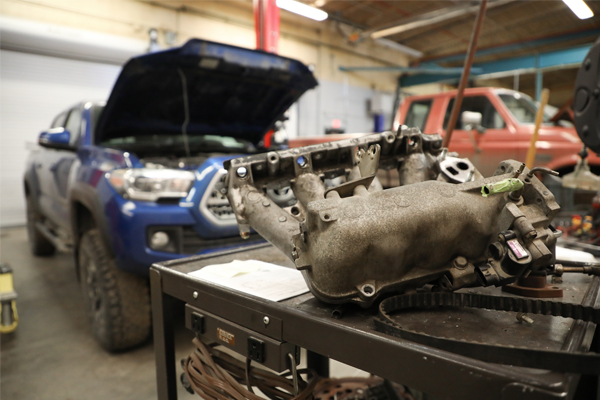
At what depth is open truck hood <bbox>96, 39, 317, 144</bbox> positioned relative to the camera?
2.18m

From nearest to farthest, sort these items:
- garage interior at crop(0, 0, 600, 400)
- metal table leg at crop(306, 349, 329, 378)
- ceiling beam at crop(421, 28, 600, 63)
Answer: metal table leg at crop(306, 349, 329, 378) < garage interior at crop(0, 0, 600, 400) < ceiling beam at crop(421, 28, 600, 63)

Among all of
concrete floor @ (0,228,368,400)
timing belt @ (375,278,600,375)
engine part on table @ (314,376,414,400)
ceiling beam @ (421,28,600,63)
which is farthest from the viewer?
ceiling beam @ (421,28,600,63)

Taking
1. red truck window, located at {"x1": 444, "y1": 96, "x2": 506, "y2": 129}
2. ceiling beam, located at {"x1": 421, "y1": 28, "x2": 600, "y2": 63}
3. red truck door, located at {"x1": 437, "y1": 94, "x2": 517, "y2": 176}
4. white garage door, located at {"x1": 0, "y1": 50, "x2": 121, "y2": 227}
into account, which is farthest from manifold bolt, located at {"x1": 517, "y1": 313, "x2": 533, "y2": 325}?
white garage door, located at {"x1": 0, "y1": 50, "x2": 121, "y2": 227}

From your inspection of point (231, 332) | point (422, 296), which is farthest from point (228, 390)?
point (422, 296)

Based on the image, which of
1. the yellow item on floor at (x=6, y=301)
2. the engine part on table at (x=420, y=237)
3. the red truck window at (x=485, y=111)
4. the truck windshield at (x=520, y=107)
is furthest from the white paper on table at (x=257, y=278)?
the truck windshield at (x=520, y=107)

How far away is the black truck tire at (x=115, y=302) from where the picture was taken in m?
2.06

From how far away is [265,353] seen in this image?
2.90 ft

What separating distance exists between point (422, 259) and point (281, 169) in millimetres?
431

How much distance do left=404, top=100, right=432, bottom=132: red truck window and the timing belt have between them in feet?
14.9

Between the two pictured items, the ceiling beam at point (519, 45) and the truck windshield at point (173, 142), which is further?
the ceiling beam at point (519, 45)

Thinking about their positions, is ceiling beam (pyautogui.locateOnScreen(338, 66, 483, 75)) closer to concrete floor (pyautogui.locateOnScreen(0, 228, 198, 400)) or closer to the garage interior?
the garage interior

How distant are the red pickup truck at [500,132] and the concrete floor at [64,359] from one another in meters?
3.73

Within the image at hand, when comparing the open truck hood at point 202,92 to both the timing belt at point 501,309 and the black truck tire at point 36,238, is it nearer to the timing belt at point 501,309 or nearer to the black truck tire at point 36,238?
the timing belt at point 501,309

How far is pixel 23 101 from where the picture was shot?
19.3ft
